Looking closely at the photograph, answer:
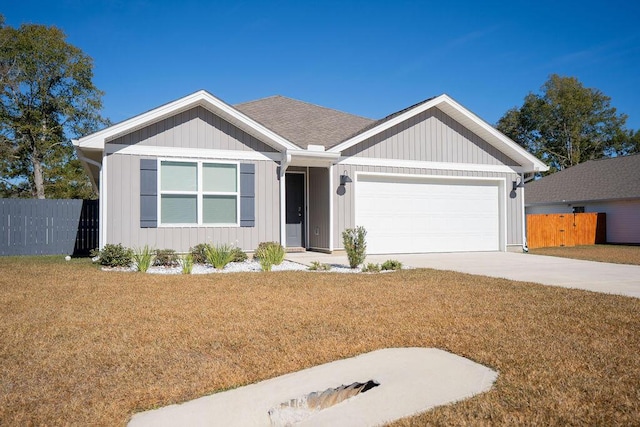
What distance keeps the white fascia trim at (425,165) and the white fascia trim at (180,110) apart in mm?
2121

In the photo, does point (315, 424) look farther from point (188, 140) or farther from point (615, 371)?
point (188, 140)

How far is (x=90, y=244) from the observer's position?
1407 centimetres

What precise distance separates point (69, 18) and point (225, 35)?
11.3 m

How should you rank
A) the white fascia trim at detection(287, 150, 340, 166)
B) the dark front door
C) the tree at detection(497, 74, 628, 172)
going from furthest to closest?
the tree at detection(497, 74, 628, 172), the dark front door, the white fascia trim at detection(287, 150, 340, 166)

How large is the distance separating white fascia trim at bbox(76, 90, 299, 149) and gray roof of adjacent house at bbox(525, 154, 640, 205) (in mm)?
17932

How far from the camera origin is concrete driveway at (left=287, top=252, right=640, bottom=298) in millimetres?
7504

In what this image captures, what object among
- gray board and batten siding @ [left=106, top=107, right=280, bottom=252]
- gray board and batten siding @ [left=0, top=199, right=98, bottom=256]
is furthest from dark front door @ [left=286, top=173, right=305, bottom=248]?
gray board and batten siding @ [left=0, top=199, right=98, bottom=256]

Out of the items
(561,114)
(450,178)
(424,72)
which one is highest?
(561,114)

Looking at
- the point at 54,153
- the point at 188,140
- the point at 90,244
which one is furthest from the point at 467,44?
the point at 54,153

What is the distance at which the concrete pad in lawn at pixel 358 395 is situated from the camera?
2.64 m

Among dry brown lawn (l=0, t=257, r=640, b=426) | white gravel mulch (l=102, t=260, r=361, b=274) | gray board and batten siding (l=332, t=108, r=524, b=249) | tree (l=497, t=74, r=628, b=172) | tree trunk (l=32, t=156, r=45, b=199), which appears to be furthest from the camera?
tree (l=497, t=74, r=628, b=172)

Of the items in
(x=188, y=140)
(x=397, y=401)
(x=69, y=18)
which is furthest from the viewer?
(x=69, y=18)

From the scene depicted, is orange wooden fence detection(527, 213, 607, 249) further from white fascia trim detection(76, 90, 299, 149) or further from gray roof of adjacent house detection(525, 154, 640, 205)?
white fascia trim detection(76, 90, 299, 149)

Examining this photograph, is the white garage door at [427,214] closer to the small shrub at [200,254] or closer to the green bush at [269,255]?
the green bush at [269,255]
